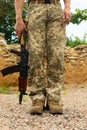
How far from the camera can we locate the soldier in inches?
233

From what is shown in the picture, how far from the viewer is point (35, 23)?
5.93 metres

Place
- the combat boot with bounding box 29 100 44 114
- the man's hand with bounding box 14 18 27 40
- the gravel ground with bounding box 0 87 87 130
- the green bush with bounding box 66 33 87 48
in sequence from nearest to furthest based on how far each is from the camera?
the gravel ground with bounding box 0 87 87 130
the combat boot with bounding box 29 100 44 114
the man's hand with bounding box 14 18 27 40
the green bush with bounding box 66 33 87 48

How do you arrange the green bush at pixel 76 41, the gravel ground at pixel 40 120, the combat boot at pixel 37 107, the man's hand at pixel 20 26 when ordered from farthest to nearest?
the green bush at pixel 76 41 < the man's hand at pixel 20 26 < the combat boot at pixel 37 107 < the gravel ground at pixel 40 120

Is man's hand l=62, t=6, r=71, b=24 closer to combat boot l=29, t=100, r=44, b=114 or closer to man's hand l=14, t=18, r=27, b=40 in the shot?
man's hand l=14, t=18, r=27, b=40

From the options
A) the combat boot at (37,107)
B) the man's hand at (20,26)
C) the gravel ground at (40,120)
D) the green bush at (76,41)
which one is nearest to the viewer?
the gravel ground at (40,120)

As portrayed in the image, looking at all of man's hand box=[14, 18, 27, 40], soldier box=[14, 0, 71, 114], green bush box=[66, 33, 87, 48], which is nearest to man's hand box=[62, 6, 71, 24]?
soldier box=[14, 0, 71, 114]

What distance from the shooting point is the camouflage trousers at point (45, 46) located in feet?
19.4

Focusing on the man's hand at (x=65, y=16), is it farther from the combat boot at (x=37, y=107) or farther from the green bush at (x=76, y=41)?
the green bush at (x=76, y=41)

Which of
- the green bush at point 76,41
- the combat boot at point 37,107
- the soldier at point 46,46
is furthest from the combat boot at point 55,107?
the green bush at point 76,41

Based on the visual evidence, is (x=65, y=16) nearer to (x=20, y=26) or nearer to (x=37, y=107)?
(x=20, y=26)

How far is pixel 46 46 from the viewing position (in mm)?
5992

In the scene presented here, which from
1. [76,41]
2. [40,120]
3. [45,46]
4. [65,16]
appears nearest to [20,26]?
[45,46]

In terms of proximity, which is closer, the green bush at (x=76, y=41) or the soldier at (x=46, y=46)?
the soldier at (x=46, y=46)

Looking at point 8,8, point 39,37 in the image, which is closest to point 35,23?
point 39,37
